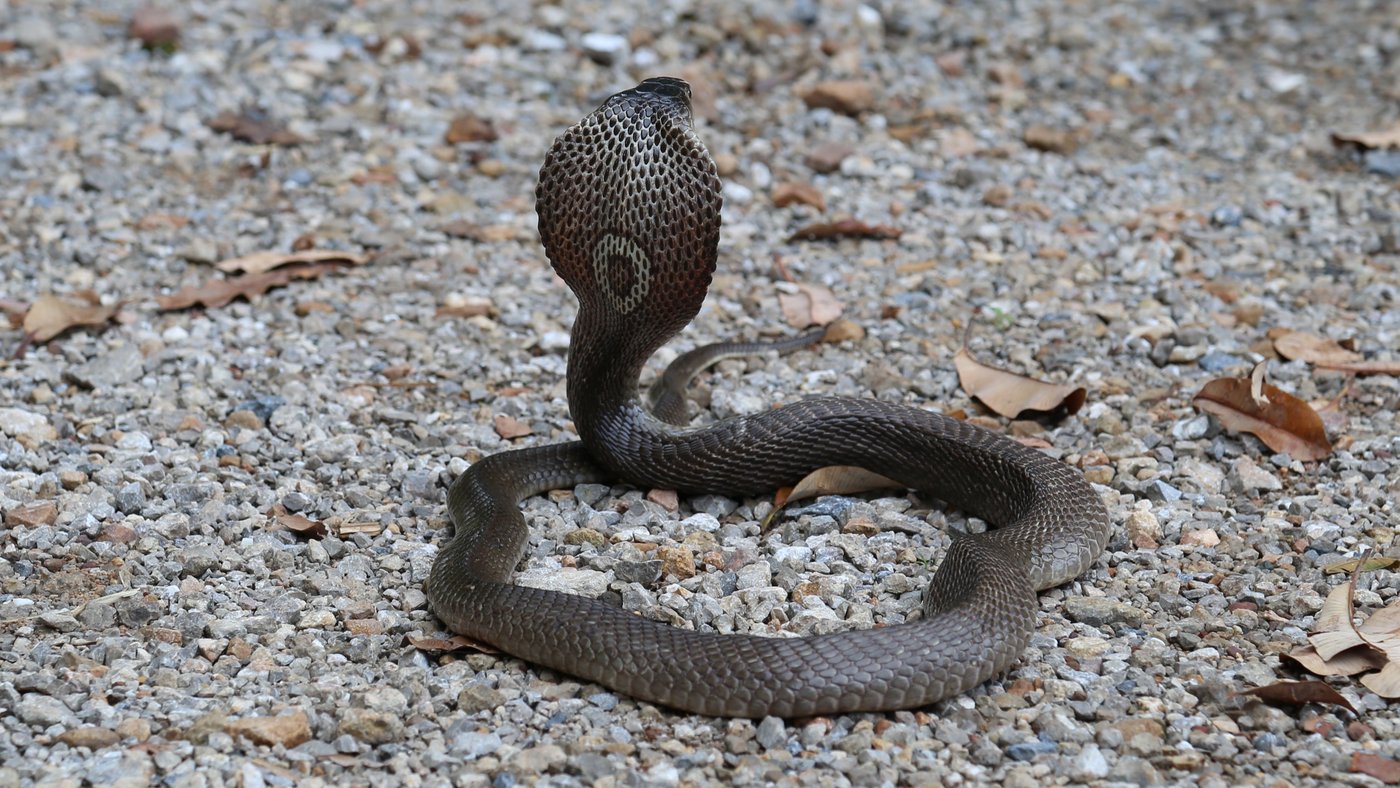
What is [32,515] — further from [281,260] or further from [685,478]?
[281,260]

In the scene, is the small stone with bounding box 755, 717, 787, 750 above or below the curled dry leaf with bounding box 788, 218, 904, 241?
above

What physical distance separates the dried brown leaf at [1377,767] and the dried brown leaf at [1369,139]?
6.01 m

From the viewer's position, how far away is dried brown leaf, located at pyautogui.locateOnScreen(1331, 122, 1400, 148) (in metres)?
8.98

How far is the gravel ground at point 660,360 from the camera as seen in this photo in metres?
4.12

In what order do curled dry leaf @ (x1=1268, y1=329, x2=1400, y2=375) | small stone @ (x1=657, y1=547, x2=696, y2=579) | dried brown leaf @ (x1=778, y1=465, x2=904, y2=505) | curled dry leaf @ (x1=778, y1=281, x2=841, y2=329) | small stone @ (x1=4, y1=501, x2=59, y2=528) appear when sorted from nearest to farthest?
small stone @ (x1=657, y1=547, x2=696, y2=579) < small stone @ (x1=4, y1=501, x2=59, y2=528) < dried brown leaf @ (x1=778, y1=465, x2=904, y2=505) < curled dry leaf @ (x1=1268, y1=329, x2=1400, y2=375) < curled dry leaf @ (x1=778, y1=281, x2=841, y2=329)

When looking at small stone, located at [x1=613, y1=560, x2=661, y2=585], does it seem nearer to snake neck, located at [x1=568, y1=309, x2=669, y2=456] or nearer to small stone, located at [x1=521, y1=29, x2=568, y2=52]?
snake neck, located at [x1=568, y1=309, x2=669, y2=456]

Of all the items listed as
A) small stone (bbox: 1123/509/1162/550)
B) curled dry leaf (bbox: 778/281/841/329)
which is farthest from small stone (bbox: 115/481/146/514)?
small stone (bbox: 1123/509/1162/550)

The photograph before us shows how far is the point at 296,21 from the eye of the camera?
979 cm

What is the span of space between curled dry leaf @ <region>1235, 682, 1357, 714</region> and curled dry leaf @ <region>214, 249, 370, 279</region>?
489 cm

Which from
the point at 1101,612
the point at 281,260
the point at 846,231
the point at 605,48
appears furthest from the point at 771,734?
the point at 605,48

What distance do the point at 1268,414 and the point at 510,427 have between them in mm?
3055

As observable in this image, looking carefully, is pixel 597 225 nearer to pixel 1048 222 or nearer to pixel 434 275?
pixel 434 275

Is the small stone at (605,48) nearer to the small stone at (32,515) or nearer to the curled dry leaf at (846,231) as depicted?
the curled dry leaf at (846,231)

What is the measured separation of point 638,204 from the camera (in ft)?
15.7
